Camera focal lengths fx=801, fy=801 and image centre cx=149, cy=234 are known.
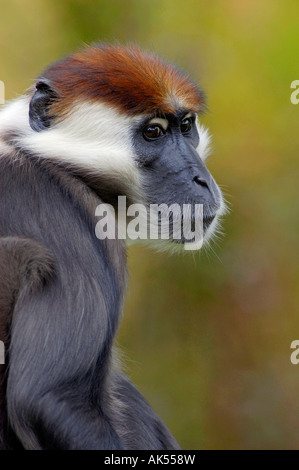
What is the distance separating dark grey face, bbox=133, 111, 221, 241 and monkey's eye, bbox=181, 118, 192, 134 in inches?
6.6

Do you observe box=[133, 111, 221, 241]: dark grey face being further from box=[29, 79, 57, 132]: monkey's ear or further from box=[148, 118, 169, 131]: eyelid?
box=[29, 79, 57, 132]: monkey's ear

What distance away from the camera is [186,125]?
4.43 m

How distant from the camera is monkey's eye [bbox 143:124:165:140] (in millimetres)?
4156

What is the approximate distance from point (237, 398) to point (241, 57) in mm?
3713

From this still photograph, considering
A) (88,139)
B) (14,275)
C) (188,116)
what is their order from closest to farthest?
(14,275), (88,139), (188,116)

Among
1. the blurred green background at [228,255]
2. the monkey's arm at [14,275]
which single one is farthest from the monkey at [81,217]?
the blurred green background at [228,255]

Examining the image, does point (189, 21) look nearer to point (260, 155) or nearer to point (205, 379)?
point (260, 155)

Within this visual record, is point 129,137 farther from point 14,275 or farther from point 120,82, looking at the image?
point 14,275

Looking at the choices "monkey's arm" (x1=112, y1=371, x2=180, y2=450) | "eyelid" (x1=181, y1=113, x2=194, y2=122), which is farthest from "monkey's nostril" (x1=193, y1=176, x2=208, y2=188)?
"monkey's arm" (x1=112, y1=371, x2=180, y2=450)

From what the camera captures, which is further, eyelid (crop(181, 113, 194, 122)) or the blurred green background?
the blurred green background

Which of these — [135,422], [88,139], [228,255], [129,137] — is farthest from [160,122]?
[228,255]

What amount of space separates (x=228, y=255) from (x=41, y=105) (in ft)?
15.7

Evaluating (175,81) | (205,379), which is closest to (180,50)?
(205,379)

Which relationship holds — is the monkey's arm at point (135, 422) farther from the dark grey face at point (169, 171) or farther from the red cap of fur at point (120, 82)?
the red cap of fur at point (120, 82)
